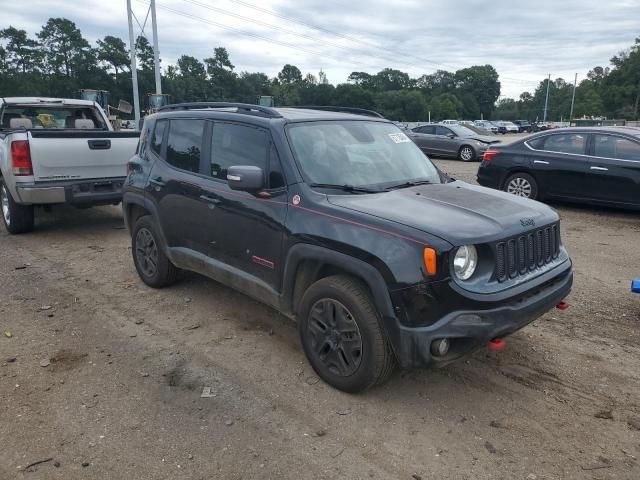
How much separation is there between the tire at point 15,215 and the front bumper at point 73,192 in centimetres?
56

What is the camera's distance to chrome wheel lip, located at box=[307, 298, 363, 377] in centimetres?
339

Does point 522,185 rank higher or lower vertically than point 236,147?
lower

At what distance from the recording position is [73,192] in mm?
7414

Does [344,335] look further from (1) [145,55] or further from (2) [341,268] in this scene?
(1) [145,55]

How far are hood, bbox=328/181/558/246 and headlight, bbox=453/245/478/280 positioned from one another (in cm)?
6

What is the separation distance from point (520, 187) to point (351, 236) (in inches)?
308

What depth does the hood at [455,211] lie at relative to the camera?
3.15 m

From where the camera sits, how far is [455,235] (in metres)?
3.06

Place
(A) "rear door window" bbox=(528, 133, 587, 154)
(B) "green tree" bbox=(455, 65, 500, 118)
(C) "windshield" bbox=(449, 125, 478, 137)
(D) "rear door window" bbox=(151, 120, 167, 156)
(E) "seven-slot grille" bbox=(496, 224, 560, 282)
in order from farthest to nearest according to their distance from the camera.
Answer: (B) "green tree" bbox=(455, 65, 500, 118) → (C) "windshield" bbox=(449, 125, 478, 137) → (A) "rear door window" bbox=(528, 133, 587, 154) → (D) "rear door window" bbox=(151, 120, 167, 156) → (E) "seven-slot grille" bbox=(496, 224, 560, 282)

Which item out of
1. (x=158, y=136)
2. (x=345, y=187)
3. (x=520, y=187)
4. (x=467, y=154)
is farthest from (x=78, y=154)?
(x=467, y=154)

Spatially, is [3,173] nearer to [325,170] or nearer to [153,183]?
[153,183]

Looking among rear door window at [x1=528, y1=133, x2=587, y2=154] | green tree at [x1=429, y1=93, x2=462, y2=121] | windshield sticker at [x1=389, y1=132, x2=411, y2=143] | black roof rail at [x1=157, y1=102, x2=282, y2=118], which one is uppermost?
green tree at [x1=429, y1=93, x2=462, y2=121]

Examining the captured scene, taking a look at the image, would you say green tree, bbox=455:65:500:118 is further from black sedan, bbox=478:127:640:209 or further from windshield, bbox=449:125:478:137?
black sedan, bbox=478:127:640:209

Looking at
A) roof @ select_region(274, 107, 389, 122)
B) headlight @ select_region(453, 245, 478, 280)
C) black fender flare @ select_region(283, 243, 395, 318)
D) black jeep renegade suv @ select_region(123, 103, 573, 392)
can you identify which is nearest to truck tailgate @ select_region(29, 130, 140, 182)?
black jeep renegade suv @ select_region(123, 103, 573, 392)
